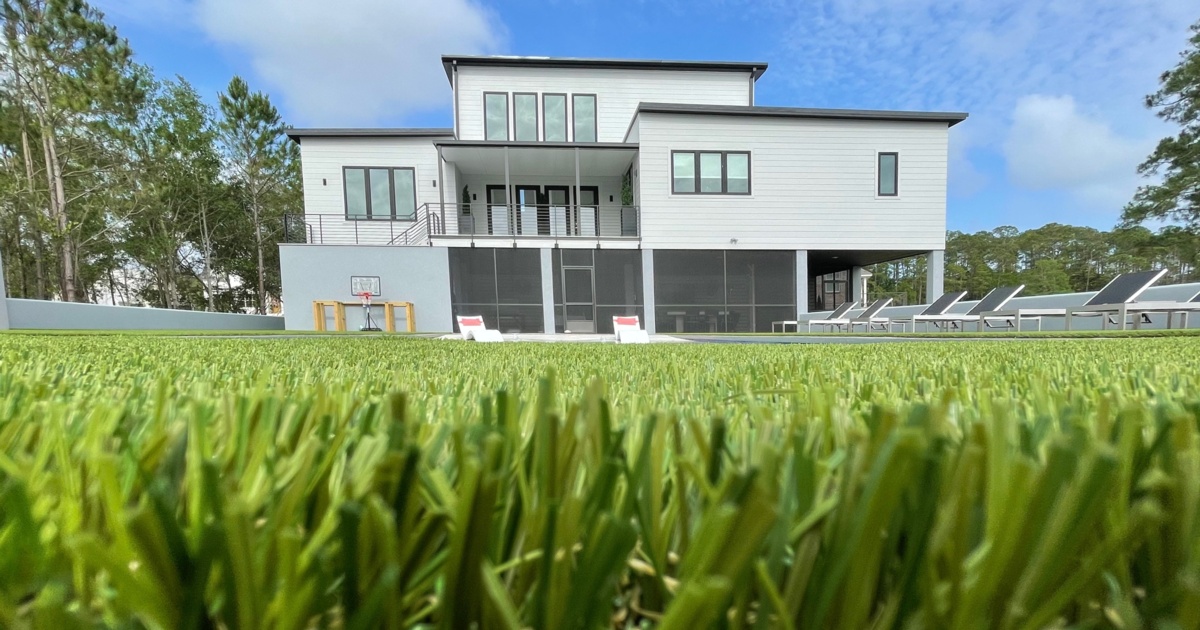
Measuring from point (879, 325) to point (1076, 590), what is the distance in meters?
14.4

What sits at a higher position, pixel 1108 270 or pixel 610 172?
pixel 610 172

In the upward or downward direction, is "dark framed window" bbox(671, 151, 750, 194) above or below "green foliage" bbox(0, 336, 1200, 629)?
above

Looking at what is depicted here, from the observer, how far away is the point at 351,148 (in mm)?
13406

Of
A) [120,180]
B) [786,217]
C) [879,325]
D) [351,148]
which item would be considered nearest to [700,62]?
[786,217]

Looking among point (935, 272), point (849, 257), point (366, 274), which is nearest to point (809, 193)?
point (849, 257)

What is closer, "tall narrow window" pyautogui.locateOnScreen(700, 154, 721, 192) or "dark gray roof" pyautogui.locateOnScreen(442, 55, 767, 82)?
"tall narrow window" pyautogui.locateOnScreen(700, 154, 721, 192)

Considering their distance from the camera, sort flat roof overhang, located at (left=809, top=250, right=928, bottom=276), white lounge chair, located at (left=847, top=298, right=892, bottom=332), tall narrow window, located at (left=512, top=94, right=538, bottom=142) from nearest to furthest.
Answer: white lounge chair, located at (left=847, top=298, right=892, bottom=332) < flat roof overhang, located at (left=809, top=250, right=928, bottom=276) < tall narrow window, located at (left=512, top=94, right=538, bottom=142)

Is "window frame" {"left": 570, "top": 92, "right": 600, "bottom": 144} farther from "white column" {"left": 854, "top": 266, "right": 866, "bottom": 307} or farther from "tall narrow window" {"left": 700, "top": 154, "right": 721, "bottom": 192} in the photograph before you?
"white column" {"left": 854, "top": 266, "right": 866, "bottom": 307}

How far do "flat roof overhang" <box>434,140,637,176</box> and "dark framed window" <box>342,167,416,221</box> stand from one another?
170cm

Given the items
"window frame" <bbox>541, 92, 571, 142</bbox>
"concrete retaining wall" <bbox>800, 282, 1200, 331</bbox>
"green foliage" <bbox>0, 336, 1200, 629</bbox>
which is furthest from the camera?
"window frame" <bbox>541, 92, 571, 142</bbox>

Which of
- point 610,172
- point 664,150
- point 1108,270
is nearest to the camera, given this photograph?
point 664,150

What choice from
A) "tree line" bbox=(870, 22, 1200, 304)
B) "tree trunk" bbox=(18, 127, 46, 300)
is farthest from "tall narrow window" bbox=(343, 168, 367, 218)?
"tree line" bbox=(870, 22, 1200, 304)

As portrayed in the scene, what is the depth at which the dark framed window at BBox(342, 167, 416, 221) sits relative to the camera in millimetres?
13445

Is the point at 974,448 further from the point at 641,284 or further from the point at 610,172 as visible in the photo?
the point at 610,172
